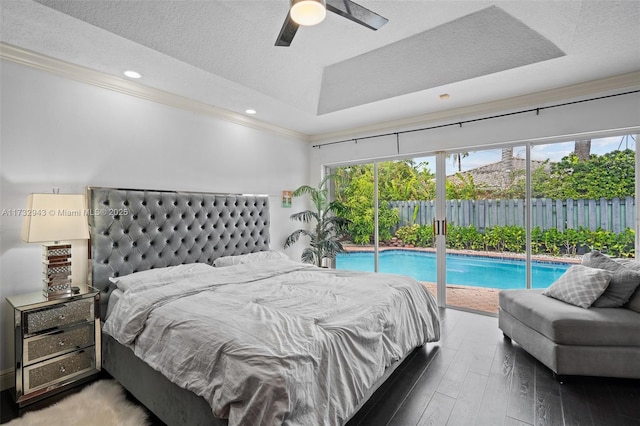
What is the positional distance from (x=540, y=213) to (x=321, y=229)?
2.89 metres

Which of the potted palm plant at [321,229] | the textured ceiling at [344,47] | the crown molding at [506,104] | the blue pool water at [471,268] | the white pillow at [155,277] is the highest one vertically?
the textured ceiling at [344,47]

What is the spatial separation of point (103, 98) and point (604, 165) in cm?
519

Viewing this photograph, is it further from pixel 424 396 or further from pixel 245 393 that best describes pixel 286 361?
pixel 424 396

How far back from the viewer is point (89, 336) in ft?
8.05

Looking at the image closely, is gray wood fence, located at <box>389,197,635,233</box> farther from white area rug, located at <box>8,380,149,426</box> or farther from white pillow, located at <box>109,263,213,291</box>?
white area rug, located at <box>8,380,149,426</box>

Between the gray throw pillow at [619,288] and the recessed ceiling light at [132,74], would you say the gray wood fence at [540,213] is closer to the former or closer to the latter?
the gray throw pillow at [619,288]

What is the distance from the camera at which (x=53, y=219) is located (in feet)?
7.59

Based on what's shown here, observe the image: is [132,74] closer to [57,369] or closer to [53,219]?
[53,219]

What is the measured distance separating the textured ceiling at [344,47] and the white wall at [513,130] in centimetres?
31

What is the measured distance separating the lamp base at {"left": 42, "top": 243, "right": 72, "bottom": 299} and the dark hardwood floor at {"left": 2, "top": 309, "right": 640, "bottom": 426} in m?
0.76

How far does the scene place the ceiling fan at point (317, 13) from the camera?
1682 mm

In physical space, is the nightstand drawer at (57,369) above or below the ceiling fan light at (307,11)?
below

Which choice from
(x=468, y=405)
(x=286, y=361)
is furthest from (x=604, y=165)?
(x=286, y=361)

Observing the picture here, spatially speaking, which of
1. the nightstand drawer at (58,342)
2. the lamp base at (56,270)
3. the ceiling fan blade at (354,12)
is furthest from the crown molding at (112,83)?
the ceiling fan blade at (354,12)
